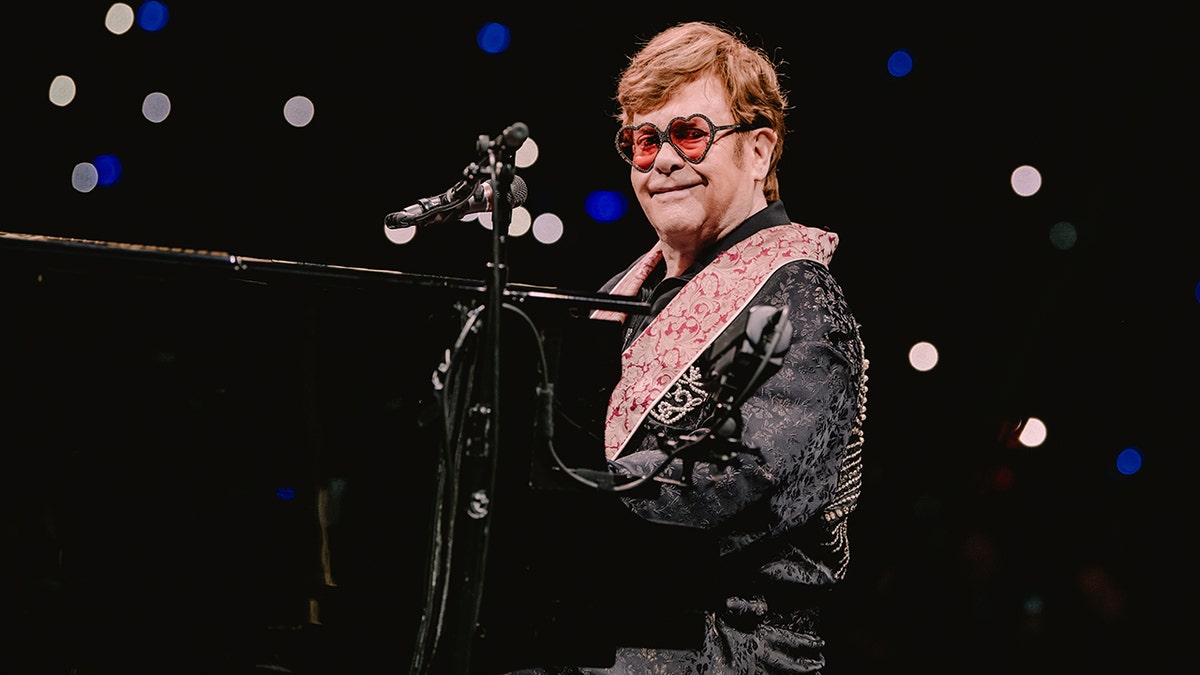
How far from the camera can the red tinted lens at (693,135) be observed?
220 centimetres

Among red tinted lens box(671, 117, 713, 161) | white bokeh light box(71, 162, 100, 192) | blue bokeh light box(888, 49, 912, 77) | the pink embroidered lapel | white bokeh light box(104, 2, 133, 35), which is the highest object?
white bokeh light box(104, 2, 133, 35)

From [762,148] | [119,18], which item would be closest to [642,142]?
[762,148]

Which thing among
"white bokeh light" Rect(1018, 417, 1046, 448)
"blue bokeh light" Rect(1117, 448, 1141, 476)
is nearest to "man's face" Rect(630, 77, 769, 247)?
"white bokeh light" Rect(1018, 417, 1046, 448)

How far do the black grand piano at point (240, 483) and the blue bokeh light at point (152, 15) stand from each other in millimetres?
2018

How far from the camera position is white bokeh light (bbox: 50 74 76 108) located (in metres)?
3.26

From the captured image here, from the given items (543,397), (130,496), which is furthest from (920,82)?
(130,496)

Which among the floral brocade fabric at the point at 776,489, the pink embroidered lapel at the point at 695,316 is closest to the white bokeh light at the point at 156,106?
the pink embroidered lapel at the point at 695,316

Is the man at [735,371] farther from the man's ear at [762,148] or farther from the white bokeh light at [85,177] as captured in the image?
the white bokeh light at [85,177]

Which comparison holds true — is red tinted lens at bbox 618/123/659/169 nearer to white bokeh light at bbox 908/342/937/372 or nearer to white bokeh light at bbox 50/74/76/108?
white bokeh light at bbox 908/342/937/372

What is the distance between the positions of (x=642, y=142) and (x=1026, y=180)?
5.72 ft

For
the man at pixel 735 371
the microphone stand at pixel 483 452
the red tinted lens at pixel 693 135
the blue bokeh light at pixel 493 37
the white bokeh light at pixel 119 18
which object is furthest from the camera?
the blue bokeh light at pixel 493 37

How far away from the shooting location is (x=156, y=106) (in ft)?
10.9

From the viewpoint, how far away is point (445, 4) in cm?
346

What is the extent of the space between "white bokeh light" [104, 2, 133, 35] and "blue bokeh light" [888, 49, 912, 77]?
266 cm
